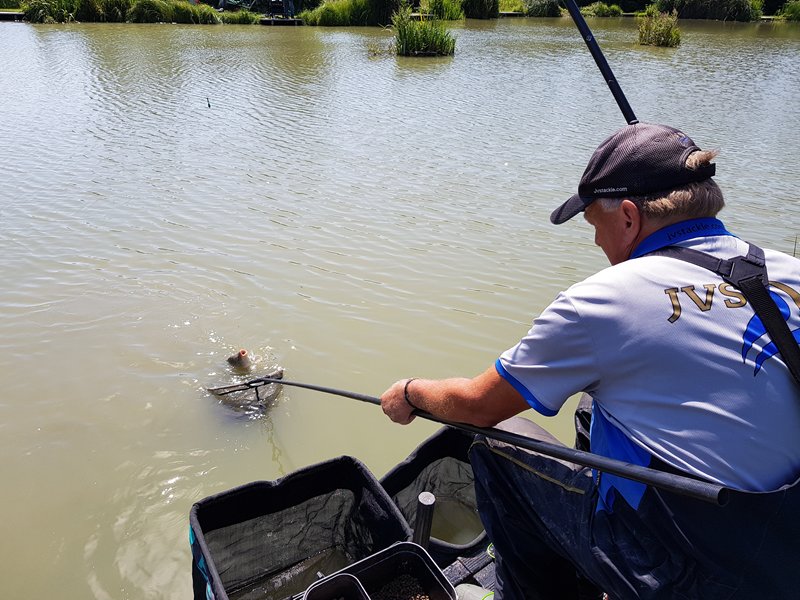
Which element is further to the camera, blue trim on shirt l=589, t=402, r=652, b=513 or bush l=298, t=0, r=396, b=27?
bush l=298, t=0, r=396, b=27

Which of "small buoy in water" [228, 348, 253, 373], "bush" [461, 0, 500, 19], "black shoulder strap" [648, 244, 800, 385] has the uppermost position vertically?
"bush" [461, 0, 500, 19]

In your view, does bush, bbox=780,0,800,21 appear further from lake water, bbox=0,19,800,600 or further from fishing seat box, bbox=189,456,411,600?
fishing seat box, bbox=189,456,411,600

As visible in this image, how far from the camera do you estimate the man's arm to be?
65.6 inches

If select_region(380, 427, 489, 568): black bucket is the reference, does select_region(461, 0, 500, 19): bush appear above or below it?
above

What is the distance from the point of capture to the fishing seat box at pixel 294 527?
220 centimetres

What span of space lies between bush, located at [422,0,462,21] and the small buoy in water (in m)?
27.1

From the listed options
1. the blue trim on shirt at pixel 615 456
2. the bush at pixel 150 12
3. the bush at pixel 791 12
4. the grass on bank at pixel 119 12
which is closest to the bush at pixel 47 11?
the grass on bank at pixel 119 12

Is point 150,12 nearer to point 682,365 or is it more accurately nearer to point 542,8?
point 542,8

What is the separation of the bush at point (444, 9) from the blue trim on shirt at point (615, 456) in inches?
1146

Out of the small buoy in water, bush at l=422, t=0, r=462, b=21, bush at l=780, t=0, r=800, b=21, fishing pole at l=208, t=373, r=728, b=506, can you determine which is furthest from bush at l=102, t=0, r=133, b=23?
bush at l=780, t=0, r=800, b=21

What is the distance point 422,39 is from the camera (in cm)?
1998

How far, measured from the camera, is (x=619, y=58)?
750 inches

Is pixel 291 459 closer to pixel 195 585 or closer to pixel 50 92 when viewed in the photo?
pixel 195 585

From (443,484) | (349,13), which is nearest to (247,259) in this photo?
(443,484)
